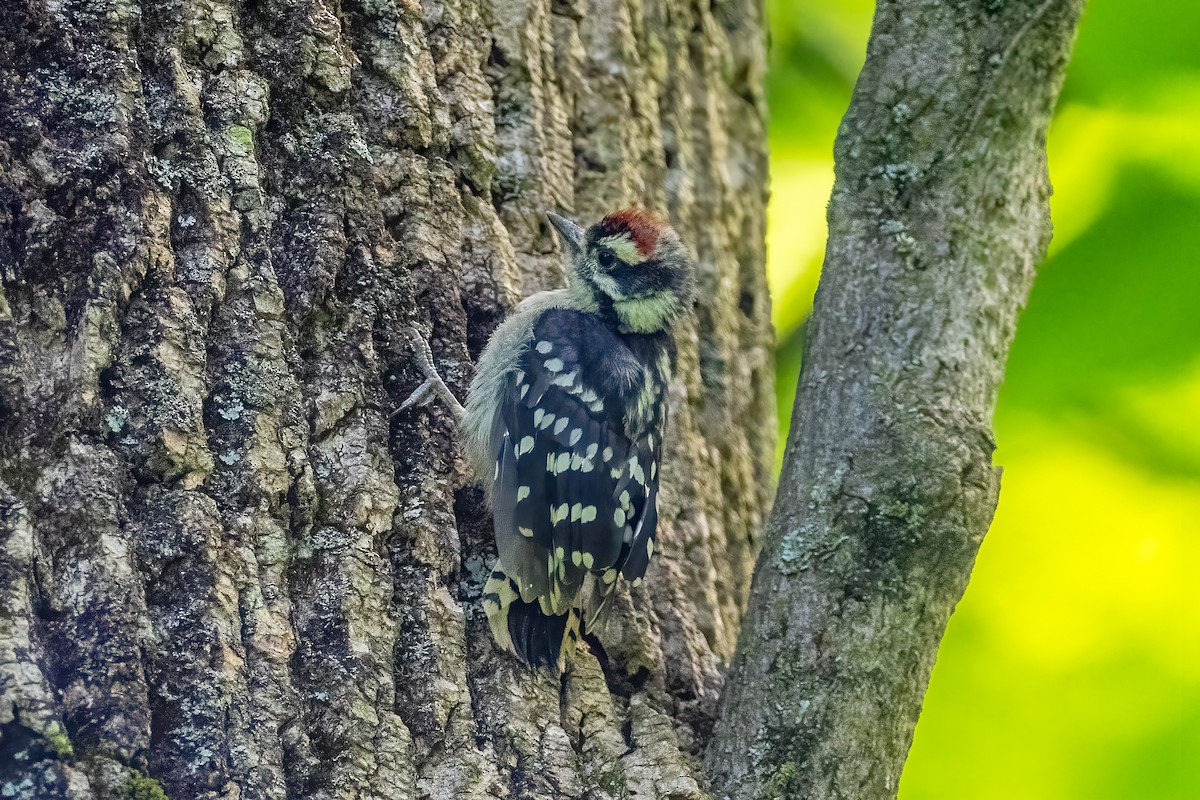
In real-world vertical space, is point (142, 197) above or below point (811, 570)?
above

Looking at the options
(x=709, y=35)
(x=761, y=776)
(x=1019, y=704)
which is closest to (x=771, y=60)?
(x=709, y=35)

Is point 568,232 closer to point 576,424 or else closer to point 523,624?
point 576,424

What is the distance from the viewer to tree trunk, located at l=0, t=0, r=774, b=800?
1993 mm

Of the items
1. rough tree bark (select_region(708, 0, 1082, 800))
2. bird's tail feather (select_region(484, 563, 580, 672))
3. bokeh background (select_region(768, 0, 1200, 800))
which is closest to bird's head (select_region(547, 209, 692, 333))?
rough tree bark (select_region(708, 0, 1082, 800))

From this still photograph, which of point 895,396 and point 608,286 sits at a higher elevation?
point 608,286

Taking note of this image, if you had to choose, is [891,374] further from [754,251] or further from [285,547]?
[754,251]

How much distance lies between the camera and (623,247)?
3338mm

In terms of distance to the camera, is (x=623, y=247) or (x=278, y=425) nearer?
(x=278, y=425)

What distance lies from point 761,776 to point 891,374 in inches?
35.4

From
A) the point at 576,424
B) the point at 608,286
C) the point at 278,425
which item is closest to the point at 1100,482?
the point at 608,286

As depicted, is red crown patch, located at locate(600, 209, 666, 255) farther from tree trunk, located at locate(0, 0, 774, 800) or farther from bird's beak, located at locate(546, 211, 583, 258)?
tree trunk, located at locate(0, 0, 774, 800)

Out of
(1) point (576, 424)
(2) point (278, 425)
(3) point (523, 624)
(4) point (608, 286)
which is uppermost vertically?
(4) point (608, 286)

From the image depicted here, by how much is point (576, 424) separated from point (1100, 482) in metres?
2.09

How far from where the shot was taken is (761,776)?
242 cm
